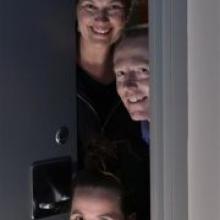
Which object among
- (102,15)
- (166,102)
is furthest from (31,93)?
(166,102)

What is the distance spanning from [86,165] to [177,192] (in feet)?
1.14

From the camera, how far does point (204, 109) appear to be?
4.30ft

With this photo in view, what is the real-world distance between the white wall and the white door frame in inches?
1.6

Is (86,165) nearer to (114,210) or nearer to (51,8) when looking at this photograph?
(114,210)

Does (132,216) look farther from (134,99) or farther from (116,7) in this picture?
(116,7)

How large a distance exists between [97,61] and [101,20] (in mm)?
133

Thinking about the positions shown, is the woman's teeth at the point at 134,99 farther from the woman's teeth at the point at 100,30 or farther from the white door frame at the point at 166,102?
the woman's teeth at the point at 100,30

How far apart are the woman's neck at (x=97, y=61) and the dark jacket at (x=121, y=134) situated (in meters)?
0.03

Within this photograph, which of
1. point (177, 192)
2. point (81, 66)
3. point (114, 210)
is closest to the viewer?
point (177, 192)

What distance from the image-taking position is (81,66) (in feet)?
5.09

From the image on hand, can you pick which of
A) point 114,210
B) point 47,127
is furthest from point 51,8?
point 114,210

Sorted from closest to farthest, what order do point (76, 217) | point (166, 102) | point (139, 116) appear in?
point (166, 102)
point (139, 116)
point (76, 217)

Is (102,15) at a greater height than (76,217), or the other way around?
(102,15)

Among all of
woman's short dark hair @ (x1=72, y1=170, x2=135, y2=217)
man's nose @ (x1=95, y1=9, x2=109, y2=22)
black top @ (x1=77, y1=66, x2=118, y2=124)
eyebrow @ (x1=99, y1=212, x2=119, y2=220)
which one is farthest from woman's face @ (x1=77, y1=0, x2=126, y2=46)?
eyebrow @ (x1=99, y1=212, x2=119, y2=220)
